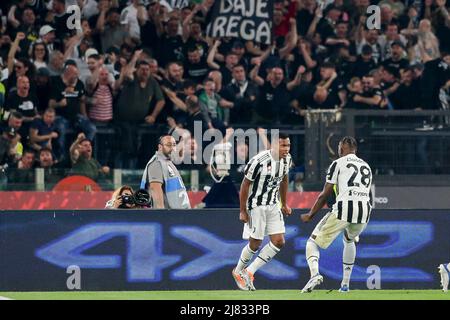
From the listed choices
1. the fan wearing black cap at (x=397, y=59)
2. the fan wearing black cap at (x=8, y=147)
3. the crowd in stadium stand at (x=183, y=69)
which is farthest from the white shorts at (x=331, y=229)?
the fan wearing black cap at (x=397, y=59)

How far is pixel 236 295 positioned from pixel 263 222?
1004mm

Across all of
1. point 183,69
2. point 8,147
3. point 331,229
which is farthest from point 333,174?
point 183,69

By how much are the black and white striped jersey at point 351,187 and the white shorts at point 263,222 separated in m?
0.72

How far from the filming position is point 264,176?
1733cm

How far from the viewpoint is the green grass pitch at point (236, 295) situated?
16500 mm

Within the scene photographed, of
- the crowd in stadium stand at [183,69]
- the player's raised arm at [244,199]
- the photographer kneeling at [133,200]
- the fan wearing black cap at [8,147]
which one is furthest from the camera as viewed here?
the crowd in stadium stand at [183,69]

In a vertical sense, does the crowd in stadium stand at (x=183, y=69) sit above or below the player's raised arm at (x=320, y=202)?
above

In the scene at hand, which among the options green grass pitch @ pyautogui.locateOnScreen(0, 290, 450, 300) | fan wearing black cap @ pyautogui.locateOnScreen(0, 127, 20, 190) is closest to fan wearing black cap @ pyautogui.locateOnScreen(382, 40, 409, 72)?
fan wearing black cap @ pyautogui.locateOnScreen(0, 127, 20, 190)

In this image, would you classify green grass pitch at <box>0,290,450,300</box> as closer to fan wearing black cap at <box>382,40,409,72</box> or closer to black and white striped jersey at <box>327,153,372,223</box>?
black and white striped jersey at <box>327,153,372,223</box>

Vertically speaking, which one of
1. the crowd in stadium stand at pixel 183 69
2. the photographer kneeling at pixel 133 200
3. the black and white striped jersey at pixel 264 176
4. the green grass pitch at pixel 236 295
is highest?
the crowd in stadium stand at pixel 183 69

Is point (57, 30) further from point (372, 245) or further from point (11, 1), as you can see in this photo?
point (372, 245)

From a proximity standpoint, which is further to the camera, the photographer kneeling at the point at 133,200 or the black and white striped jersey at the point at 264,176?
the photographer kneeling at the point at 133,200

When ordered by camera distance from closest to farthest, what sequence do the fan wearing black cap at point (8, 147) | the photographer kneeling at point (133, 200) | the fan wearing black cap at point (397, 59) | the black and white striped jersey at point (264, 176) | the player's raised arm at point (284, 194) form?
1. the black and white striped jersey at point (264, 176)
2. the player's raised arm at point (284, 194)
3. the photographer kneeling at point (133, 200)
4. the fan wearing black cap at point (8, 147)
5. the fan wearing black cap at point (397, 59)

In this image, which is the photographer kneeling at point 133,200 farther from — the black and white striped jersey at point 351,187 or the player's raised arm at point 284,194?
the black and white striped jersey at point 351,187
